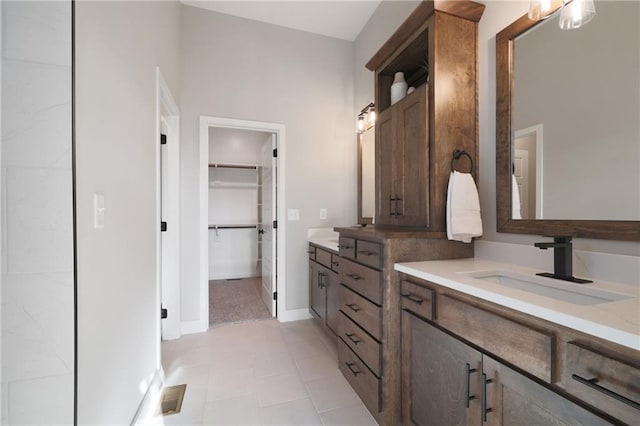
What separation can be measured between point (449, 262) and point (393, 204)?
1.96ft

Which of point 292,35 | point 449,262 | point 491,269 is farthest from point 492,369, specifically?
point 292,35

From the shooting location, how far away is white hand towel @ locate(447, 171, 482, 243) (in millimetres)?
1421

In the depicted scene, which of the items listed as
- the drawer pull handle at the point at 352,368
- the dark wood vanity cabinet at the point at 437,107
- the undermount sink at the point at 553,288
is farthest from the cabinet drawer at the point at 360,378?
the dark wood vanity cabinet at the point at 437,107

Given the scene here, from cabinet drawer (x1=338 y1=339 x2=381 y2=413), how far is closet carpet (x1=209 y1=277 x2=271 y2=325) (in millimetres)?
1338

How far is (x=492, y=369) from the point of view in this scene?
2.90 feet

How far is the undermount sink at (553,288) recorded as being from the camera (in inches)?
36.1

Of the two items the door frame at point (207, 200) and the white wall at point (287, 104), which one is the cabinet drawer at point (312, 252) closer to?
the white wall at point (287, 104)

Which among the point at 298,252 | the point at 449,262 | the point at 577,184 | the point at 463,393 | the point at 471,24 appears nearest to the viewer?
→ the point at 463,393

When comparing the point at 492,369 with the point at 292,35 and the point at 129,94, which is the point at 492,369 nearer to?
the point at 129,94

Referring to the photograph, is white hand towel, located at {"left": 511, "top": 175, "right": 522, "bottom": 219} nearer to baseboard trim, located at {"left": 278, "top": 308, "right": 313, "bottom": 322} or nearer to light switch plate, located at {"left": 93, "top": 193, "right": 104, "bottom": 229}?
light switch plate, located at {"left": 93, "top": 193, "right": 104, "bottom": 229}

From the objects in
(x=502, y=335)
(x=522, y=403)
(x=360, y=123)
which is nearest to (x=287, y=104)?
(x=360, y=123)

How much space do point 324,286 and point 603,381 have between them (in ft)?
6.43

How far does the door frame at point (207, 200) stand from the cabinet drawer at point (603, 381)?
7.96ft

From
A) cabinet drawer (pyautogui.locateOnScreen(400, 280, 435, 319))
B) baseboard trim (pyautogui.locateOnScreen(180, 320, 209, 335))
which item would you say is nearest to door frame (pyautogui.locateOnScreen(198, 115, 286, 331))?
baseboard trim (pyautogui.locateOnScreen(180, 320, 209, 335))
